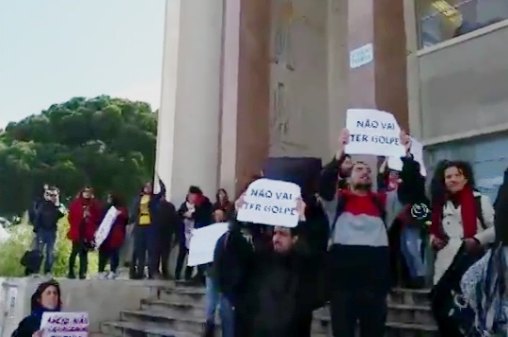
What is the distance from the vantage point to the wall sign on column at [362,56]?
368 inches

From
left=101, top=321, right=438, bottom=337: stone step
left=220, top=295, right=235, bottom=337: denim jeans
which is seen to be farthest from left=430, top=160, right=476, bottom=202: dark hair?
left=220, top=295, right=235, bottom=337: denim jeans

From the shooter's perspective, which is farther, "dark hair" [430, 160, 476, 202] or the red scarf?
"dark hair" [430, 160, 476, 202]

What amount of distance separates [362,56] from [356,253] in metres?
5.53

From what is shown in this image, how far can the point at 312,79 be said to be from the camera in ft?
49.3

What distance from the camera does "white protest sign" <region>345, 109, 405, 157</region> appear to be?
480 centimetres

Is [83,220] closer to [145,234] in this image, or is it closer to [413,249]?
[145,234]

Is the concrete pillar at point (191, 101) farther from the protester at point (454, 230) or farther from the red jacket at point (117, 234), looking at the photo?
the protester at point (454, 230)

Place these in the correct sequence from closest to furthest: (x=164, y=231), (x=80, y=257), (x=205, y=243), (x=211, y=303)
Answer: (x=205, y=243) < (x=211, y=303) < (x=164, y=231) < (x=80, y=257)

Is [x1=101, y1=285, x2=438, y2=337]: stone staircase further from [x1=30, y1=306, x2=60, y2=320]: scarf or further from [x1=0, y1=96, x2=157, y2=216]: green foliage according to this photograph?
[x1=0, y1=96, x2=157, y2=216]: green foliage

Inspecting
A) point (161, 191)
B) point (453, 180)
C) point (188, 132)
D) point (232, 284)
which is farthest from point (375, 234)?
point (188, 132)

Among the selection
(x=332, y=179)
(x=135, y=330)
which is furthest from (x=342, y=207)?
(x=135, y=330)

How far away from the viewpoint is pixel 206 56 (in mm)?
13672

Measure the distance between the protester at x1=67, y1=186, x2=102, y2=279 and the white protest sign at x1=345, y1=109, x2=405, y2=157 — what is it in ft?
20.6

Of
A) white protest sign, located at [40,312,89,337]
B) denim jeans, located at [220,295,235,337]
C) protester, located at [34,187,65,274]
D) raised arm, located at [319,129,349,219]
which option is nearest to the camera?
raised arm, located at [319,129,349,219]
